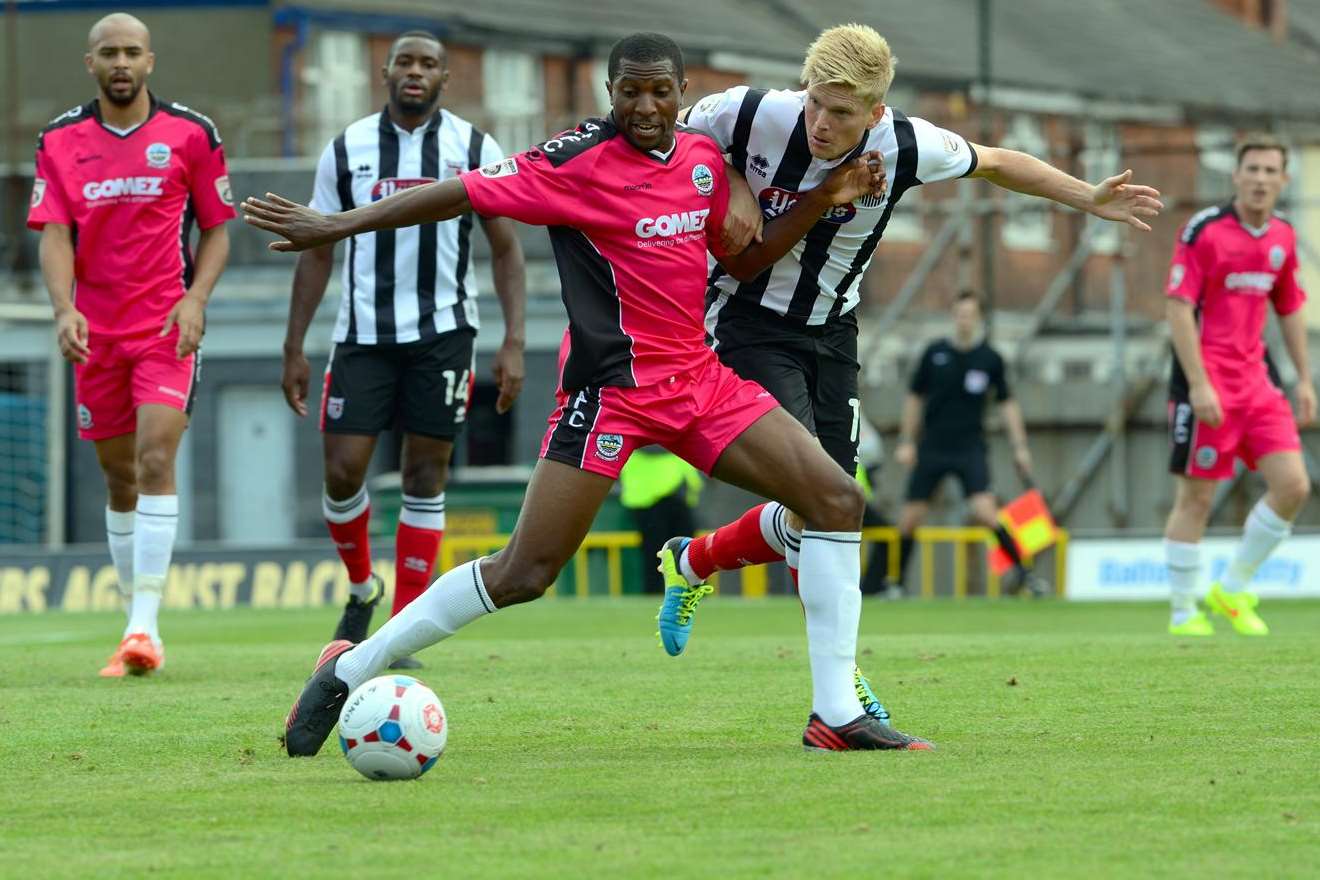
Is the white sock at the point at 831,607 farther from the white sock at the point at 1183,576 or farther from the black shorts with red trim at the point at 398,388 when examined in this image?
the white sock at the point at 1183,576

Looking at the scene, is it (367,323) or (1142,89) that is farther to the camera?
(1142,89)

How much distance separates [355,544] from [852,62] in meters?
4.17

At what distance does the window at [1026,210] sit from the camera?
26.6 metres

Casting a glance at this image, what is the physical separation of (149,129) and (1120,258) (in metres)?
16.3

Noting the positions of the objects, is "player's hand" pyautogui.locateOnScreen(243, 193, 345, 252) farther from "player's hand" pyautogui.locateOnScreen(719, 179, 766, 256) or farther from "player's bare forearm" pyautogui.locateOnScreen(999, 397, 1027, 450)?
"player's bare forearm" pyautogui.locateOnScreen(999, 397, 1027, 450)

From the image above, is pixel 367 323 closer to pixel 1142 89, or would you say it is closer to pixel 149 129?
pixel 149 129

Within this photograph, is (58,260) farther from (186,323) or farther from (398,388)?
(398,388)

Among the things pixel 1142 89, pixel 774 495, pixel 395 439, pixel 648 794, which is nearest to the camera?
pixel 648 794

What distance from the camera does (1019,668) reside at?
929 cm

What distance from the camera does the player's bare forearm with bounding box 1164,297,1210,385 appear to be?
1209 cm

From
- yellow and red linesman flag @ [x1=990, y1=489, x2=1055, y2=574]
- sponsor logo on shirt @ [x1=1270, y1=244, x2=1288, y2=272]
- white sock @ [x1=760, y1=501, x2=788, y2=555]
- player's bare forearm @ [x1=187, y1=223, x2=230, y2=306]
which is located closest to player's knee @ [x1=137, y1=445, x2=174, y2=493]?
player's bare forearm @ [x1=187, y1=223, x2=230, y2=306]

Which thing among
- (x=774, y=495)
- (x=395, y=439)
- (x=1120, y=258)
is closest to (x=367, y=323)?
(x=774, y=495)

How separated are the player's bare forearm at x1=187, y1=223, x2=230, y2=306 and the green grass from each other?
168 cm

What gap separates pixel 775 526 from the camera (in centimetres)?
805
